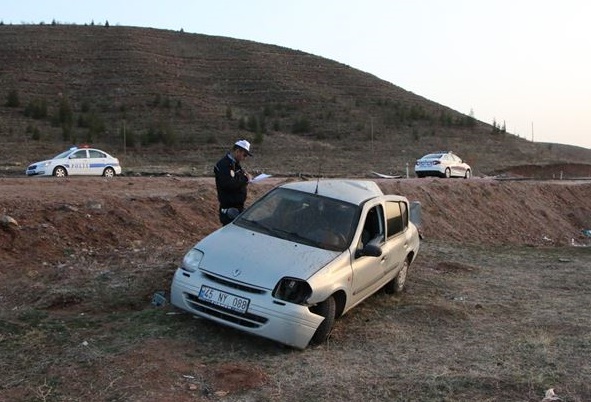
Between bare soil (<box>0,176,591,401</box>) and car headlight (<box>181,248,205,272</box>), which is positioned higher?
car headlight (<box>181,248,205,272</box>)

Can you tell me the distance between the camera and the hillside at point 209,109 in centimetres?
3819

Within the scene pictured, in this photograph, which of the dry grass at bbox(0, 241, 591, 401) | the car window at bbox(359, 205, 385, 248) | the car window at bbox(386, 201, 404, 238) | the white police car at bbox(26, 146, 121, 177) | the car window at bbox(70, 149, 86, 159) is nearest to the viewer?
the dry grass at bbox(0, 241, 591, 401)

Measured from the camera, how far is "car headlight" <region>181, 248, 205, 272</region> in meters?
6.38

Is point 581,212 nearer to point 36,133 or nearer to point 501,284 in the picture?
point 501,284

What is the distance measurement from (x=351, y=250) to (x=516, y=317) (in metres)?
2.59

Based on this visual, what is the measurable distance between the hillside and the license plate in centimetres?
2313

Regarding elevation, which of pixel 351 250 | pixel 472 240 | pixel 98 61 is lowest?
pixel 472 240

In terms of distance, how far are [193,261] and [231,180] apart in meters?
1.73

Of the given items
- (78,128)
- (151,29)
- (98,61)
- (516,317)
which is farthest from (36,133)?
(151,29)

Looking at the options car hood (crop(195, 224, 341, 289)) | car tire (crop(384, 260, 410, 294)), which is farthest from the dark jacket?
car tire (crop(384, 260, 410, 294))

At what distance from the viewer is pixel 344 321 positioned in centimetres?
716

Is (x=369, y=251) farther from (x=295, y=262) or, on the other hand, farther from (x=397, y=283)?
(x=397, y=283)

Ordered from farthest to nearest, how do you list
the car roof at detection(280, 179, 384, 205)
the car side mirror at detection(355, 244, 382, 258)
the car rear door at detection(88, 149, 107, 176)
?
the car rear door at detection(88, 149, 107, 176) < the car roof at detection(280, 179, 384, 205) < the car side mirror at detection(355, 244, 382, 258)

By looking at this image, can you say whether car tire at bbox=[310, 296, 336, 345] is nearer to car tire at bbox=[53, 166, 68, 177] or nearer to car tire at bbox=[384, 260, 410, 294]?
car tire at bbox=[384, 260, 410, 294]
